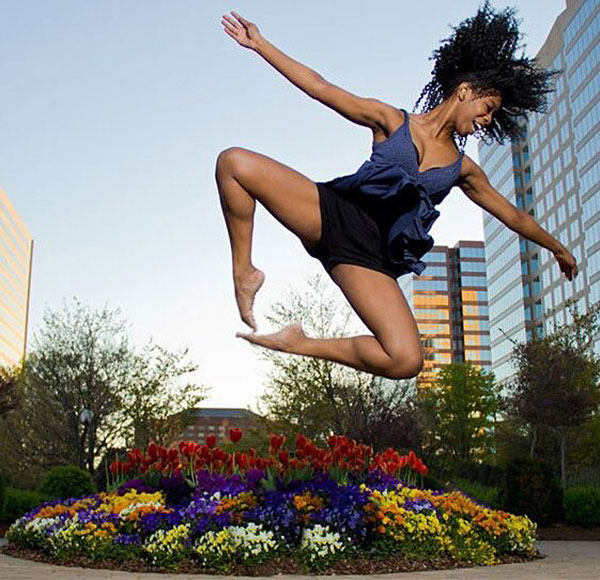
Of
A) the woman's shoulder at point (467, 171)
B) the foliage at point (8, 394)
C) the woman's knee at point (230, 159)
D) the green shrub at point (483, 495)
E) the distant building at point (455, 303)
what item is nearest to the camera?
the woman's knee at point (230, 159)

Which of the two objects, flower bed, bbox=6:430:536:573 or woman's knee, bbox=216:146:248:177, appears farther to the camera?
flower bed, bbox=6:430:536:573

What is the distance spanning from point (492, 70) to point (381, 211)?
1.03 m

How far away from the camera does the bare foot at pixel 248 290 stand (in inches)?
140

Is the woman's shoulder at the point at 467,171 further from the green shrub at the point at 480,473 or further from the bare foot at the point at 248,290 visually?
the green shrub at the point at 480,473

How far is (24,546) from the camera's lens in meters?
9.80

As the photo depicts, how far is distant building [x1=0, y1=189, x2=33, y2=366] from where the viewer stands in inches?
4368

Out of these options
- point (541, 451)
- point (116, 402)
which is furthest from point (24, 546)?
point (541, 451)

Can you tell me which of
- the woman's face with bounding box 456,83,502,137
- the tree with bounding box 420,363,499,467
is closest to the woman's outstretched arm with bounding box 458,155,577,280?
the woman's face with bounding box 456,83,502,137

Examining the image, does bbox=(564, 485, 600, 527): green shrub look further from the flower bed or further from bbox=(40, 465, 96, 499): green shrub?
bbox=(40, 465, 96, 499): green shrub

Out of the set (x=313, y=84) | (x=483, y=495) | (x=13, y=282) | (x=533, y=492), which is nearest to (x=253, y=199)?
(x=313, y=84)

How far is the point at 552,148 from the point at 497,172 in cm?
1474

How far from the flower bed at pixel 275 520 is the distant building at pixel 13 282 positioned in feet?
332

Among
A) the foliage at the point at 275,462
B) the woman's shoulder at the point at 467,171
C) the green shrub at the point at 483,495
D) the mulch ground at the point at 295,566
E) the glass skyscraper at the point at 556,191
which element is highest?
the glass skyscraper at the point at 556,191

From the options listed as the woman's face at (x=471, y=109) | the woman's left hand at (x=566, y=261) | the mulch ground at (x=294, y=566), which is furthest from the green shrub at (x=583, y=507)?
the woman's face at (x=471, y=109)
